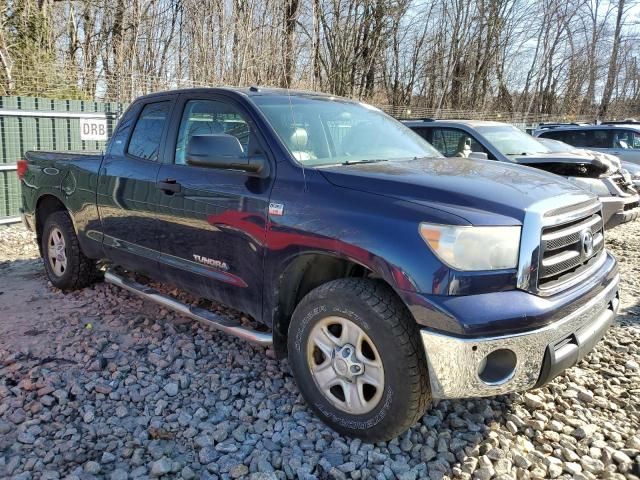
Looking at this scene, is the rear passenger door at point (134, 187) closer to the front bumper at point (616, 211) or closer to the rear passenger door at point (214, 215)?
the rear passenger door at point (214, 215)

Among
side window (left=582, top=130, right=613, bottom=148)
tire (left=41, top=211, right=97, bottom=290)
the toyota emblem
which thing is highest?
side window (left=582, top=130, right=613, bottom=148)

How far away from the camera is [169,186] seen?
3.70 metres

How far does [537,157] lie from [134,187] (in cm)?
558

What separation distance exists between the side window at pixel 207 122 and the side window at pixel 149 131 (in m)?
0.24

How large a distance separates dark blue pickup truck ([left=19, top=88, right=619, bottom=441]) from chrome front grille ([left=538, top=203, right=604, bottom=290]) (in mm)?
12

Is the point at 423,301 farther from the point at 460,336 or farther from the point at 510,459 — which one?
the point at 510,459

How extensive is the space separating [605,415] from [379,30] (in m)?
20.7

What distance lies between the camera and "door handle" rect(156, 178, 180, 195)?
12.0 feet

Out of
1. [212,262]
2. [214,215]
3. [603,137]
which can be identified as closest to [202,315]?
[212,262]

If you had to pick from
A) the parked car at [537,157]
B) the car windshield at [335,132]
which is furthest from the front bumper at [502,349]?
the parked car at [537,157]

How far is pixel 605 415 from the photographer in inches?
123

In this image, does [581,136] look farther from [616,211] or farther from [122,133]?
[122,133]

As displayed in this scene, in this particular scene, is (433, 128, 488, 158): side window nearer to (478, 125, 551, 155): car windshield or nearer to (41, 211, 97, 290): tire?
(478, 125, 551, 155): car windshield

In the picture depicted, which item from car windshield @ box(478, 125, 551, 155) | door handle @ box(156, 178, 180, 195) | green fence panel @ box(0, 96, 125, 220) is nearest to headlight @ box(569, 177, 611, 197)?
car windshield @ box(478, 125, 551, 155)
